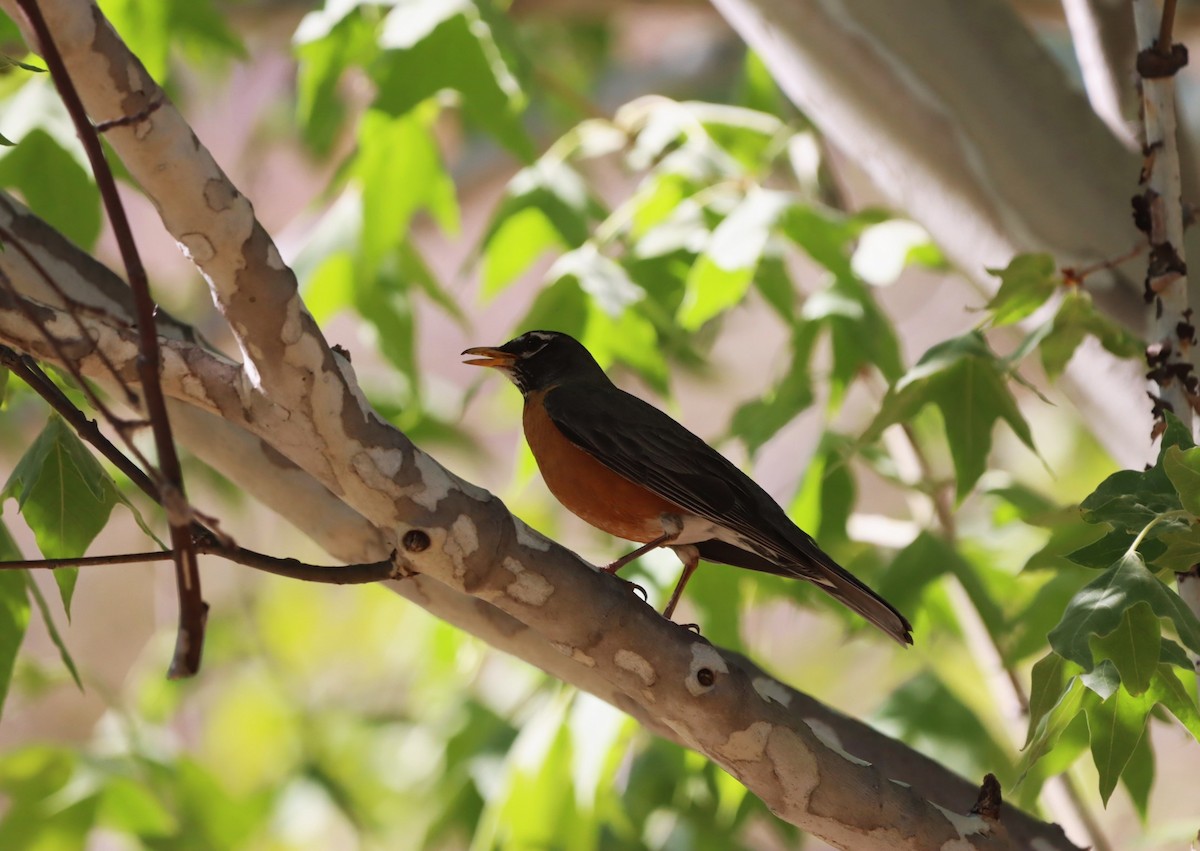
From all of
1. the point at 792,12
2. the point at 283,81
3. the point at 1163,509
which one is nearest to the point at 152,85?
the point at 1163,509

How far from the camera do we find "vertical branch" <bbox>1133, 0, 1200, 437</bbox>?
2.08 meters

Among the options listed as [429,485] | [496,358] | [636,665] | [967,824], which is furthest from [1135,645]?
[496,358]

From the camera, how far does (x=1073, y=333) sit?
7.13 feet

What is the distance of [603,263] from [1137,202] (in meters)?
1.29

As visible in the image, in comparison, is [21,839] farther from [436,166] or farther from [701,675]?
[701,675]

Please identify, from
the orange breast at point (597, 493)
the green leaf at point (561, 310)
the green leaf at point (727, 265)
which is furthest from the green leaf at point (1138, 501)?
the green leaf at point (561, 310)

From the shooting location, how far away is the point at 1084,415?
8.92 ft

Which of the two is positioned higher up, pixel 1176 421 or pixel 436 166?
pixel 436 166

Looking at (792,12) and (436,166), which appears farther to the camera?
(436,166)

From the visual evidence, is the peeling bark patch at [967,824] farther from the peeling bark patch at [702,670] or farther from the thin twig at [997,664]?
the thin twig at [997,664]

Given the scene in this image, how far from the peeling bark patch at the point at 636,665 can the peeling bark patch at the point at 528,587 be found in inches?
5.4

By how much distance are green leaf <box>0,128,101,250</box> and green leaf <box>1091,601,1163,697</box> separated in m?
2.34

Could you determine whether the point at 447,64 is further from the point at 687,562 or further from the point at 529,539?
the point at 529,539

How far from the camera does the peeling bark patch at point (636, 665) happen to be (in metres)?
1.83
